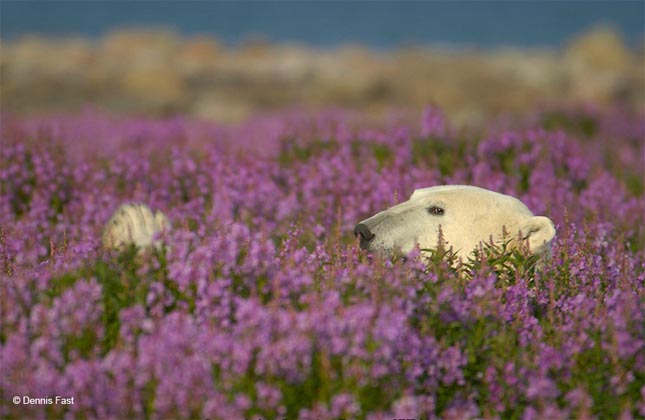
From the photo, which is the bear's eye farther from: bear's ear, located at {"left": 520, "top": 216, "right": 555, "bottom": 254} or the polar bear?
the polar bear

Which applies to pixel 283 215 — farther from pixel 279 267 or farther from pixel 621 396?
pixel 621 396

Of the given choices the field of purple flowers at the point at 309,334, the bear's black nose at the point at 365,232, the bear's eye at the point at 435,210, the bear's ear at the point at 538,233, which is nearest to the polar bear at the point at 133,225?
the field of purple flowers at the point at 309,334

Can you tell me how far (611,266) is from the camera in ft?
16.5

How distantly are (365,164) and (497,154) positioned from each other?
1685 millimetres

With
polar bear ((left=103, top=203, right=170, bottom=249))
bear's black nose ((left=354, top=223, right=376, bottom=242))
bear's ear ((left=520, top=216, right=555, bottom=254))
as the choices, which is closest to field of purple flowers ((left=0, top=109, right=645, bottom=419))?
bear's ear ((left=520, top=216, right=555, bottom=254))

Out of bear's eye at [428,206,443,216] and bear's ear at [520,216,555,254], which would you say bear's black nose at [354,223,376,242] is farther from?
bear's ear at [520,216,555,254]

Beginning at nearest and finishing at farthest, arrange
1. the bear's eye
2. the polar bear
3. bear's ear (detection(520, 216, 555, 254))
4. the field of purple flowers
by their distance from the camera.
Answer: the field of purple flowers < the polar bear < bear's ear (detection(520, 216, 555, 254)) < the bear's eye

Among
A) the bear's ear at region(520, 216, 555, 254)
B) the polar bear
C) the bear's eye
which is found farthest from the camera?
the bear's eye

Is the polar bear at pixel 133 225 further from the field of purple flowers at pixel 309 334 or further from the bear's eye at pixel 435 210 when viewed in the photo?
the bear's eye at pixel 435 210

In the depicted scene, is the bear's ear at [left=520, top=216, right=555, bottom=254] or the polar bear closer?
the polar bear

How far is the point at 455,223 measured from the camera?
532 centimetres

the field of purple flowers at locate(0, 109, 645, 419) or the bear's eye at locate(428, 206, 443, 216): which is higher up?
the bear's eye at locate(428, 206, 443, 216)

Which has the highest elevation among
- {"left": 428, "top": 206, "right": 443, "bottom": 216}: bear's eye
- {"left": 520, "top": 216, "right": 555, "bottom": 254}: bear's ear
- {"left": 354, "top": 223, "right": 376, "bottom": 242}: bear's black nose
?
{"left": 428, "top": 206, "right": 443, "bottom": 216}: bear's eye

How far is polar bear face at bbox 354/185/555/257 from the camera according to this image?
16.8 ft
